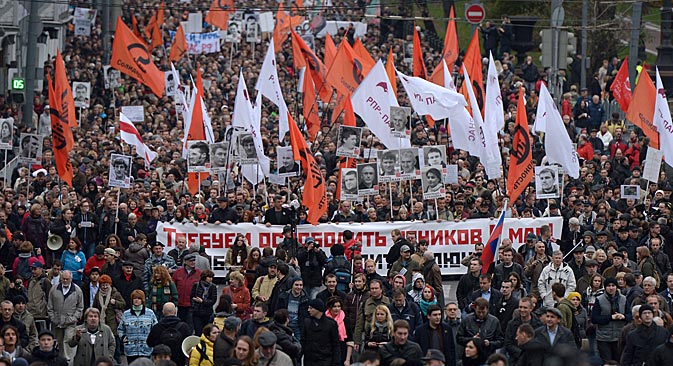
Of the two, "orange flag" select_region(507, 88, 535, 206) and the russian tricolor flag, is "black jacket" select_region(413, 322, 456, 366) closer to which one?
the russian tricolor flag

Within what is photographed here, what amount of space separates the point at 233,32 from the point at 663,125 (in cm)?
2428

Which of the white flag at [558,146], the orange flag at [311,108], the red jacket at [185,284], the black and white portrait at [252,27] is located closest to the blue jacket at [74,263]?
the red jacket at [185,284]

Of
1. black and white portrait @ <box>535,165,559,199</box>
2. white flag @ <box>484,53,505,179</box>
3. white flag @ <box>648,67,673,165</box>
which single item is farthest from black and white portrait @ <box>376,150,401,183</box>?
white flag @ <box>648,67,673,165</box>

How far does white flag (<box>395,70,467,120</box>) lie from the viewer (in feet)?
91.2

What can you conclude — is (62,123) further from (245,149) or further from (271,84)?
(271,84)

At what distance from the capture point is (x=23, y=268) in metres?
21.4

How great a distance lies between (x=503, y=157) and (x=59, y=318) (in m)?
13.3

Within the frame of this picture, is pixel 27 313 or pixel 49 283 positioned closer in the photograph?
pixel 27 313

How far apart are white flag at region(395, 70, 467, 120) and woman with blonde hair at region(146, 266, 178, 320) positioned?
28.4ft

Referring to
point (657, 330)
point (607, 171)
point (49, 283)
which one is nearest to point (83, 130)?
point (607, 171)

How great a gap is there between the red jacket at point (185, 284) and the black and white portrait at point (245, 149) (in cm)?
704

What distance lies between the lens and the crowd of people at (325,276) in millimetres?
17078

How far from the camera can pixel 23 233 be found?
24.1 m

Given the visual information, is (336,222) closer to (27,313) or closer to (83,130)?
(27,313)
